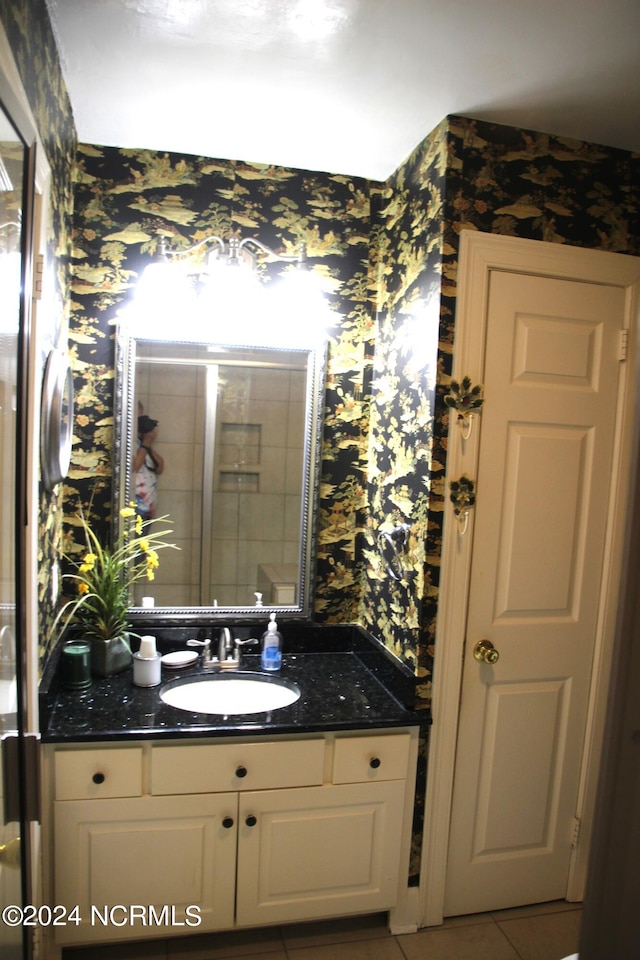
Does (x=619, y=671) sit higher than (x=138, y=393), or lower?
lower

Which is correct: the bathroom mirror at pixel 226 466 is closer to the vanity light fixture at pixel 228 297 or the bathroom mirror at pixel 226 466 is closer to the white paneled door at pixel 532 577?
the vanity light fixture at pixel 228 297

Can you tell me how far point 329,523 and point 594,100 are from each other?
1.54 meters

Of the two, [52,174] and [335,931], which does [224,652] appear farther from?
[52,174]

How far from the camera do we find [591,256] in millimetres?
1905

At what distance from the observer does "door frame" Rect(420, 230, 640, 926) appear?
183cm

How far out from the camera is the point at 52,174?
1.63 meters

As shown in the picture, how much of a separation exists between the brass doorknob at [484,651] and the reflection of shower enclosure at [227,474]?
72 centimetres

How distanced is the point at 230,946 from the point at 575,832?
1.16 meters

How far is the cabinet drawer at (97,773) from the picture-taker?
1.66m

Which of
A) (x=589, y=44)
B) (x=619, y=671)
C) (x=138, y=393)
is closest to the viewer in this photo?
(x=619, y=671)

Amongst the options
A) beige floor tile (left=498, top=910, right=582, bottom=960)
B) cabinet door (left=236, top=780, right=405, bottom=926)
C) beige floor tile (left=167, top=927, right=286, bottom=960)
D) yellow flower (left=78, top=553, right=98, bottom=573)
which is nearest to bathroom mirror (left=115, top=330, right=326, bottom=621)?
yellow flower (left=78, top=553, right=98, bottom=573)

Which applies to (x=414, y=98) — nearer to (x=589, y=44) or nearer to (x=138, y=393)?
(x=589, y=44)

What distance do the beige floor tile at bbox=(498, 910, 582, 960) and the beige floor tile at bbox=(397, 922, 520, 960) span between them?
0.04 meters

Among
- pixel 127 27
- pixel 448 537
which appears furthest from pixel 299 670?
pixel 127 27
